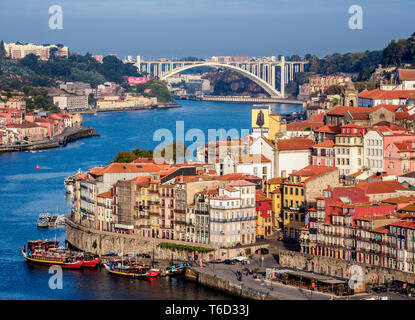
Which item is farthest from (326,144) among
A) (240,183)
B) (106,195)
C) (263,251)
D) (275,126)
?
(106,195)

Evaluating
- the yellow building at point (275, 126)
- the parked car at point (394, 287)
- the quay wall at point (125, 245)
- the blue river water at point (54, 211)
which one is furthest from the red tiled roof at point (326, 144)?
the parked car at point (394, 287)

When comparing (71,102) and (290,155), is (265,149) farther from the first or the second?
(71,102)

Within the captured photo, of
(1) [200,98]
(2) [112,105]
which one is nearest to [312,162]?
(2) [112,105]

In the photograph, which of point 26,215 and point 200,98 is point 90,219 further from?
point 200,98

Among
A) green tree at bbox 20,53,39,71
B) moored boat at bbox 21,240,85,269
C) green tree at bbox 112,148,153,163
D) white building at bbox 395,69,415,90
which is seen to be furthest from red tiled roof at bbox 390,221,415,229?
green tree at bbox 20,53,39,71

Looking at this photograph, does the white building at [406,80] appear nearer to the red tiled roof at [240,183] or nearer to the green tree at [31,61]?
the red tiled roof at [240,183]

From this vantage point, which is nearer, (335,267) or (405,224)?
(405,224)
